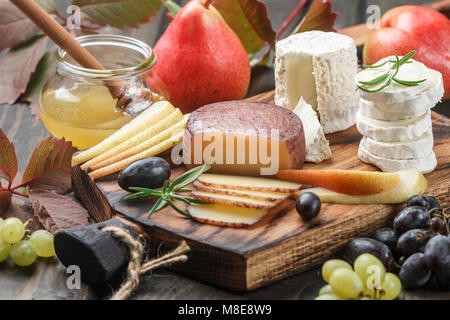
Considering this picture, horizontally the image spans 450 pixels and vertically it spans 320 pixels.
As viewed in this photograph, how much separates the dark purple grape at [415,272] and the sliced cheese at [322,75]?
29.1 inches

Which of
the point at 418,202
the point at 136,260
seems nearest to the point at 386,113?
the point at 418,202

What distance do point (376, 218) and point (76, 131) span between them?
41.5 inches

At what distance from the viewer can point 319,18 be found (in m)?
2.82

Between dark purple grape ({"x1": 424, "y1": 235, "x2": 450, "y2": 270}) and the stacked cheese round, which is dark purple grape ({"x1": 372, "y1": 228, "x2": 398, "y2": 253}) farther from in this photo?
the stacked cheese round

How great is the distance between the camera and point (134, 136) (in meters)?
2.24

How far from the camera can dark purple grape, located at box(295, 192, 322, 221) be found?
186cm

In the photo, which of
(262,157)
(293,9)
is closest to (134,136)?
(262,157)

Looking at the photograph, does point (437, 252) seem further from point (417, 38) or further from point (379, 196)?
point (417, 38)

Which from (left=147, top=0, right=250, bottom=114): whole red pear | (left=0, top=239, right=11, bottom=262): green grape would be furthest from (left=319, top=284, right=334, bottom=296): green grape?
(left=147, top=0, right=250, bottom=114): whole red pear

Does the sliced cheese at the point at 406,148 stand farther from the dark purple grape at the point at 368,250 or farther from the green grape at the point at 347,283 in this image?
the green grape at the point at 347,283

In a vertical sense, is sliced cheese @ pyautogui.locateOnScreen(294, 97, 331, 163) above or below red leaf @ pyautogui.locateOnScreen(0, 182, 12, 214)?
above

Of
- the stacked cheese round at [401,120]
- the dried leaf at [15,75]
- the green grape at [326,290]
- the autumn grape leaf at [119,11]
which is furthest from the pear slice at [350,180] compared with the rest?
the dried leaf at [15,75]

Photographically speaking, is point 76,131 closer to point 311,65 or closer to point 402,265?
point 311,65

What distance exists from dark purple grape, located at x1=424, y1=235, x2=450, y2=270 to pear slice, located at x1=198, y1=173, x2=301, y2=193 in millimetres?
426
